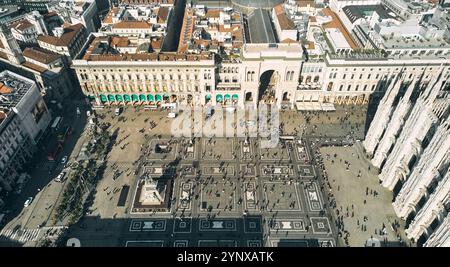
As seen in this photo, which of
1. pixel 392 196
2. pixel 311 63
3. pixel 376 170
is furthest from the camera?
pixel 311 63

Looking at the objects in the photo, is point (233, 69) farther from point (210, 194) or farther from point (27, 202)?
point (27, 202)

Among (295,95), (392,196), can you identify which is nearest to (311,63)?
(295,95)

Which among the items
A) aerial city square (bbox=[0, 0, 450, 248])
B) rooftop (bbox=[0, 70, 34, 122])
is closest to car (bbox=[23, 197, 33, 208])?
aerial city square (bbox=[0, 0, 450, 248])

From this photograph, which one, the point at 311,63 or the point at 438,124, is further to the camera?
the point at 311,63
